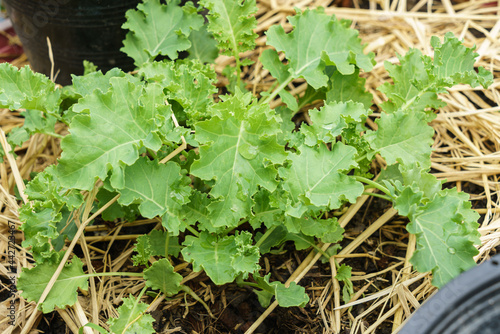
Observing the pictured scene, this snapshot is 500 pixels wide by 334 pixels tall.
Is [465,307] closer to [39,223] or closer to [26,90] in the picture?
[39,223]

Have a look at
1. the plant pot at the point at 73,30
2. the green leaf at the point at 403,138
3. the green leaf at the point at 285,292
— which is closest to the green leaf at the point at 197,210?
the green leaf at the point at 285,292

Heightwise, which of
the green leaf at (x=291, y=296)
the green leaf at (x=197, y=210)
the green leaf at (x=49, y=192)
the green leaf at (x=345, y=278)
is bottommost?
the green leaf at (x=345, y=278)

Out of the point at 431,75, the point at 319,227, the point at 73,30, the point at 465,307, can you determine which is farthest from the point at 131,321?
the point at 73,30

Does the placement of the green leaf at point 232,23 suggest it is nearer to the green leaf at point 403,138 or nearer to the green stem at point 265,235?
the green leaf at point 403,138

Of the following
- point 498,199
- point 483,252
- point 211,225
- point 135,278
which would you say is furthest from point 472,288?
point 135,278

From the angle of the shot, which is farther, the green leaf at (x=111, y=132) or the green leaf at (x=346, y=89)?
the green leaf at (x=346, y=89)

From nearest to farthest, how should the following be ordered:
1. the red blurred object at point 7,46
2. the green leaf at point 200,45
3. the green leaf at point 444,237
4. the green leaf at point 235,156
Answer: the green leaf at point 444,237 < the green leaf at point 235,156 < the green leaf at point 200,45 < the red blurred object at point 7,46

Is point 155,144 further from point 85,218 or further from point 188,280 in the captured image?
point 188,280

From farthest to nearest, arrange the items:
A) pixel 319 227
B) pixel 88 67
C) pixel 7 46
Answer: pixel 7 46
pixel 88 67
pixel 319 227
